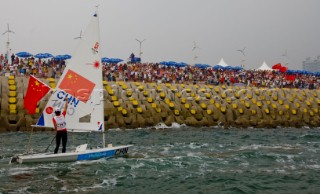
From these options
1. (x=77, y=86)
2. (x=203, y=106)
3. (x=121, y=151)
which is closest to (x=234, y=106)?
(x=203, y=106)

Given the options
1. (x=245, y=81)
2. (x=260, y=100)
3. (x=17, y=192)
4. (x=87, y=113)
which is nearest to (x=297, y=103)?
(x=260, y=100)

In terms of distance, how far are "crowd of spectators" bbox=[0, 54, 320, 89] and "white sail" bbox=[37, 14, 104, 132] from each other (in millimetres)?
19831

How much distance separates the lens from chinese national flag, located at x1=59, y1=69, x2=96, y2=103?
2023 centimetres

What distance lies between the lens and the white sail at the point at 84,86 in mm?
20141

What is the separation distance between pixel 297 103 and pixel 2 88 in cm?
3210

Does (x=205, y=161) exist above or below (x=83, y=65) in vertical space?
below

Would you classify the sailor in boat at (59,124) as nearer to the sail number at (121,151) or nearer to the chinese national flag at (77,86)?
the chinese national flag at (77,86)

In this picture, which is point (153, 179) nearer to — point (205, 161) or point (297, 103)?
point (205, 161)

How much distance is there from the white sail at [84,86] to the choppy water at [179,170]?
223 centimetres

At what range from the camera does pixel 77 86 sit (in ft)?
66.9

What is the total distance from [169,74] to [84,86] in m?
28.9

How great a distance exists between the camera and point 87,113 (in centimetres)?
2050

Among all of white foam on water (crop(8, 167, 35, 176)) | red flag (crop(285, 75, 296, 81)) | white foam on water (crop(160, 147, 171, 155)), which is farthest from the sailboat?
red flag (crop(285, 75, 296, 81))

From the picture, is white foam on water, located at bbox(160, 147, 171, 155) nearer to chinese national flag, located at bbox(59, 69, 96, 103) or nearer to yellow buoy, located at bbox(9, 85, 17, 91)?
chinese national flag, located at bbox(59, 69, 96, 103)
